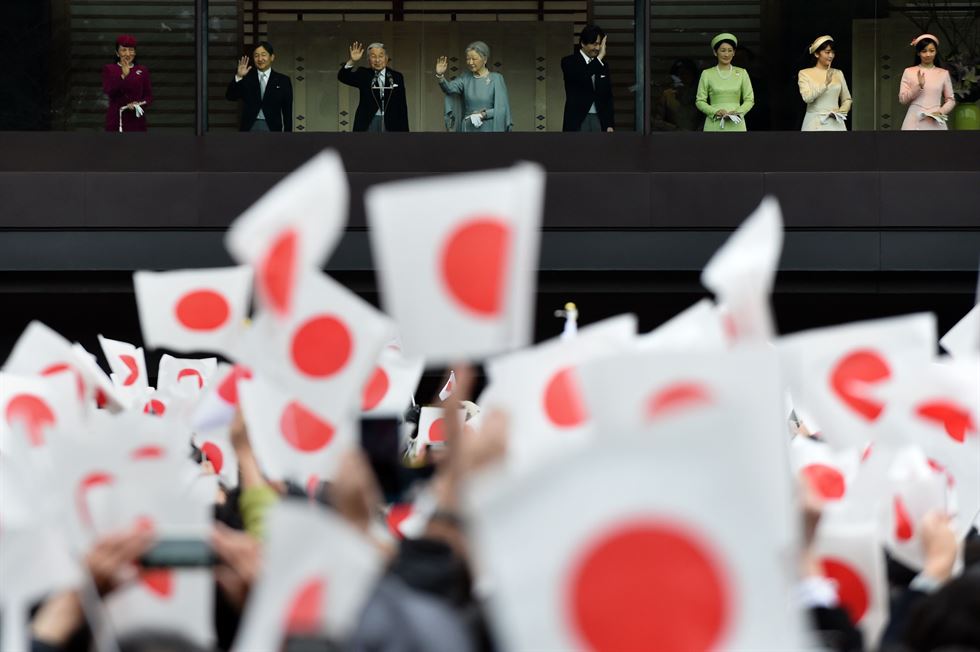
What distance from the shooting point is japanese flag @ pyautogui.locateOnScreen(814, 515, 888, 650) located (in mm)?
3941

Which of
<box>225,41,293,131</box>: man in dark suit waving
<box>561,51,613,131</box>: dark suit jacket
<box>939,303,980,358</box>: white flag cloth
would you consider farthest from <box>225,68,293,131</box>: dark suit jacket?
<box>939,303,980,358</box>: white flag cloth

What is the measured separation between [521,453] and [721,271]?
2.34 ft

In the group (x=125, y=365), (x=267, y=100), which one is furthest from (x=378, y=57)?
(x=125, y=365)

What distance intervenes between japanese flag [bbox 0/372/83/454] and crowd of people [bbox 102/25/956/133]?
10.9 m

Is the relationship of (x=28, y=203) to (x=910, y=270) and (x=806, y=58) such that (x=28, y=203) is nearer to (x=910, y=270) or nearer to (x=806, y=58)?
(x=806, y=58)

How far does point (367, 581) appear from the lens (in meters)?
2.65

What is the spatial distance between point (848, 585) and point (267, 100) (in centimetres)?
1270

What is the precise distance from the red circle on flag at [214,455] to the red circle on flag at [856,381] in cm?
273

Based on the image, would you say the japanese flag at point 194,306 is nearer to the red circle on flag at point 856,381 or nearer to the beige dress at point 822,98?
the red circle on flag at point 856,381

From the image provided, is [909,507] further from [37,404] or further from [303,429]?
[37,404]

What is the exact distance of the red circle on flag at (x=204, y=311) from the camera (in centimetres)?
546

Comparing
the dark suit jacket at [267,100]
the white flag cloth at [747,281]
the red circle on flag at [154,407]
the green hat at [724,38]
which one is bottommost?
the red circle on flag at [154,407]

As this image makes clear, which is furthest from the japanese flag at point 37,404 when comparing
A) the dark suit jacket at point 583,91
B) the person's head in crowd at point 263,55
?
the dark suit jacket at point 583,91

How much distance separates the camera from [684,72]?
15922mm
